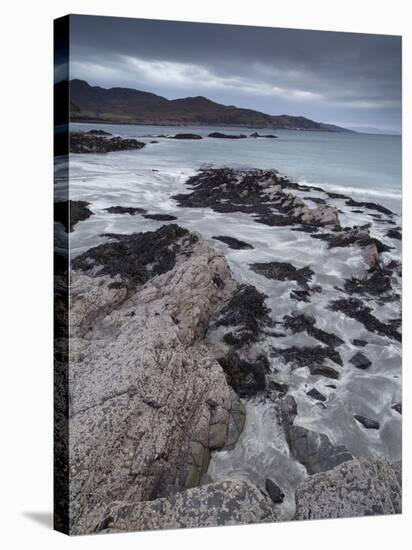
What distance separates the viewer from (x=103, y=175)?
9352 mm

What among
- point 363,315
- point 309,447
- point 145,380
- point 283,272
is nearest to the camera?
point 145,380

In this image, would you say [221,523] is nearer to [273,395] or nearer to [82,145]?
[273,395]

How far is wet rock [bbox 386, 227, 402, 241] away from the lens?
1062 centimetres

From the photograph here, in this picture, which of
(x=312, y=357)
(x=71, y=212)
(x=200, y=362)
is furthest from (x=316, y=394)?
(x=71, y=212)

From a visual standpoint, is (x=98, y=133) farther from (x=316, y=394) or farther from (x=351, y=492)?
(x=351, y=492)

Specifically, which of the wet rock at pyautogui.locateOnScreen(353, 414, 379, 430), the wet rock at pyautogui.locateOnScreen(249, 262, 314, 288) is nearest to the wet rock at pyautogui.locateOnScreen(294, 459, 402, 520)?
the wet rock at pyautogui.locateOnScreen(353, 414, 379, 430)

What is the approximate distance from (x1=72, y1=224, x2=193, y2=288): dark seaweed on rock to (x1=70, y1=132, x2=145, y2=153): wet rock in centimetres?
95

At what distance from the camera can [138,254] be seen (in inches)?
375

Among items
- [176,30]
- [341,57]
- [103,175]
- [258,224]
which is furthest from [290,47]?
[103,175]

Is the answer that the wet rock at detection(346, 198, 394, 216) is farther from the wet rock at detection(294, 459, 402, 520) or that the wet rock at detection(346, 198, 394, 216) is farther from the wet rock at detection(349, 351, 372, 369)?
the wet rock at detection(294, 459, 402, 520)

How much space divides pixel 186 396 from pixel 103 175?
101 inches

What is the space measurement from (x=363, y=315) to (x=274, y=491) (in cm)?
238

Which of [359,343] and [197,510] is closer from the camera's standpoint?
[197,510]

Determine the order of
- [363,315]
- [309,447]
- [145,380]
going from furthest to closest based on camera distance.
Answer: [363,315] → [309,447] → [145,380]
